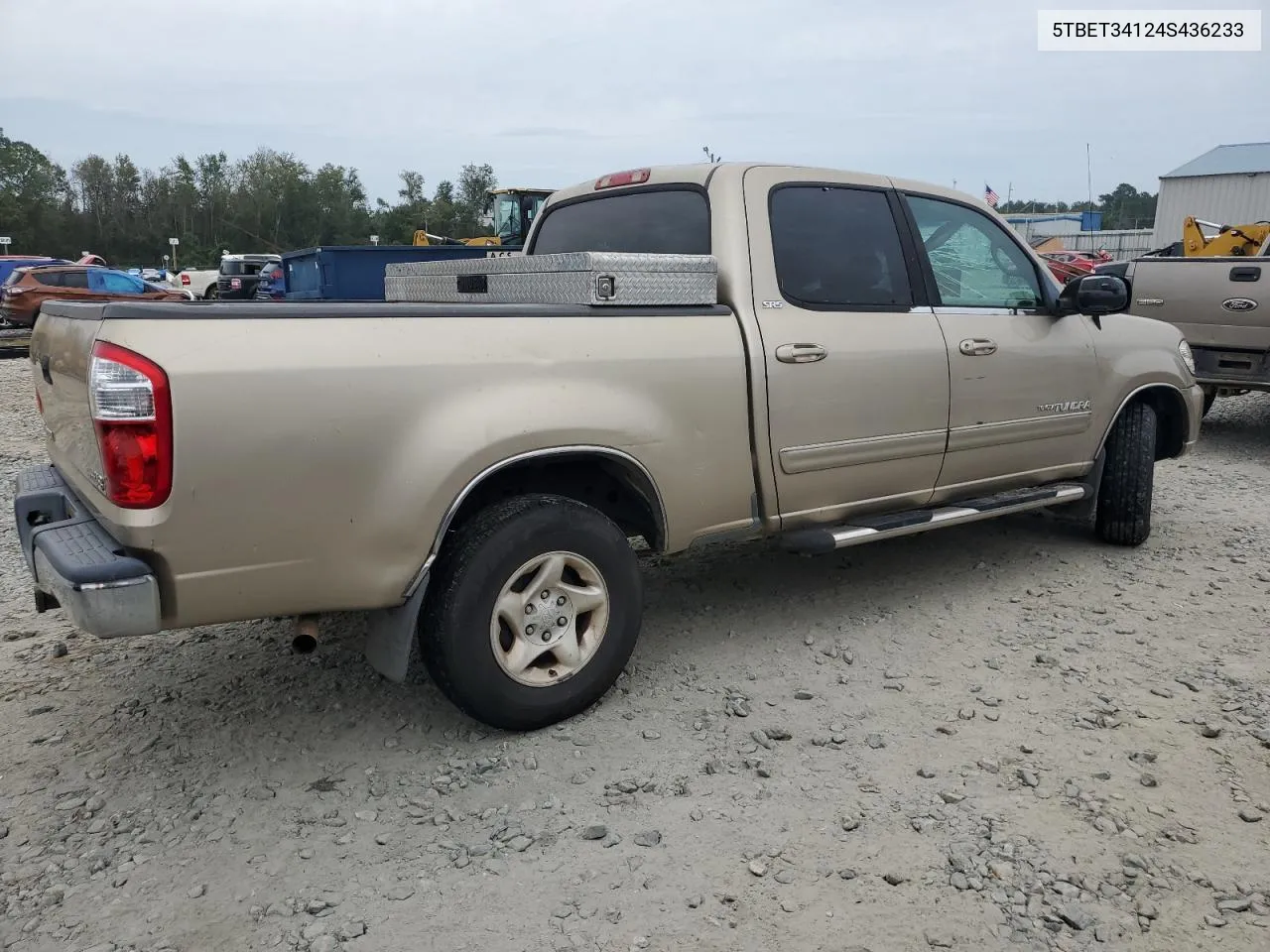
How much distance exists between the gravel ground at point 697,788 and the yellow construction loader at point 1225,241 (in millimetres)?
10813

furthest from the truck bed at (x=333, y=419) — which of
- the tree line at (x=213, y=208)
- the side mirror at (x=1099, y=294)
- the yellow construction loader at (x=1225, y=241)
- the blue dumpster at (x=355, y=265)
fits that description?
the tree line at (x=213, y=208)

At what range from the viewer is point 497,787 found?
3.02 m

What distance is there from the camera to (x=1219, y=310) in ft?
26.0

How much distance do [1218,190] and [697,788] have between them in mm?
38874

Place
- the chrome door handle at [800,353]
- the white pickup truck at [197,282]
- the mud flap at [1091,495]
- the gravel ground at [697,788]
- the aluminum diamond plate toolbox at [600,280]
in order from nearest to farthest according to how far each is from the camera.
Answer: the gravel ground at [697,788]
the aluminum diamond plate toolbox at [600,280]
the chrome door handle at [800,353]
the mud flap at [1091,495]
the white pickup truck at [197,282]

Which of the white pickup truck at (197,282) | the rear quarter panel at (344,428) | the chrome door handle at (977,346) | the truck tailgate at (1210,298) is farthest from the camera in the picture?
the white pickup truck at (197,282)

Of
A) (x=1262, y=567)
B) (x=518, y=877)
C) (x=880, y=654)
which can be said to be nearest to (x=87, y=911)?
(x=518, y=877)

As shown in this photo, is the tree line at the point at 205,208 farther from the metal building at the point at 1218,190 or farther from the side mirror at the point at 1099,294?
the side mirror at the point at 1099,294

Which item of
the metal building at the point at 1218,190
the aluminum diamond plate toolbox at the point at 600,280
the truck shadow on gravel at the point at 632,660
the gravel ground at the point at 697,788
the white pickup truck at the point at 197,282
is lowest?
the gravel ground at the point at 697,788

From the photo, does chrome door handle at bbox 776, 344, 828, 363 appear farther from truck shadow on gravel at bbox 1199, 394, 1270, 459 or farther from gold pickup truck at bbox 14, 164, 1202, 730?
truck shadow on gravel at bbox 1199, 394, 1270, 459

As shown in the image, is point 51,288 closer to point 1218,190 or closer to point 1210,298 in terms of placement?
point 1210,298

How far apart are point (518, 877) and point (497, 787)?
1.51 feet

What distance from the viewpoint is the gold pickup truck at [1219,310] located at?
775 centimetres

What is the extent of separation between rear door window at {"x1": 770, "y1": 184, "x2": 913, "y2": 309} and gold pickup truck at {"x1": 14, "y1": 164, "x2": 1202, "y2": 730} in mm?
13
